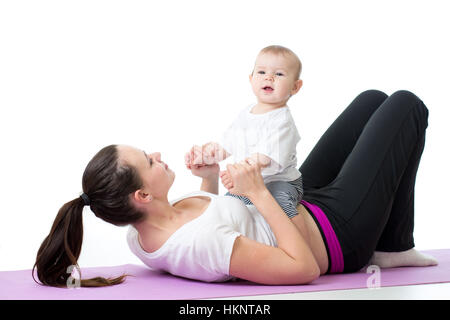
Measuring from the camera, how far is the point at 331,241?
294 centimetres

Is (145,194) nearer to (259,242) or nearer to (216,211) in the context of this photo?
(216,211)

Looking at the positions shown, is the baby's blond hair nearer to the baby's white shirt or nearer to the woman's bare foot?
the baby's white shirt

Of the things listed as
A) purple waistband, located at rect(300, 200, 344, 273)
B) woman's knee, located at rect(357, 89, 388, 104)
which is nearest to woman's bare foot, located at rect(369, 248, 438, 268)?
purple waistband, located at rect(300, 200, 344, 273)

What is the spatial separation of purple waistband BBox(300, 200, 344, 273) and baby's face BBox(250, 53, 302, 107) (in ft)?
1.70

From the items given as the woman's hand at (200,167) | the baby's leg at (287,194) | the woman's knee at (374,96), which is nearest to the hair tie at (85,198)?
the woman's hand at (200,167)

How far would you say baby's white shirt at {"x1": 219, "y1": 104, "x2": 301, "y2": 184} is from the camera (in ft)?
9.20

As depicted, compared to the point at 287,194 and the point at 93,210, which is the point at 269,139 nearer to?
the point at 287,194

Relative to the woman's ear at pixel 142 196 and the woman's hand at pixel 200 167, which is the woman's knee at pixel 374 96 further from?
the woman's ear at pixel 142 196

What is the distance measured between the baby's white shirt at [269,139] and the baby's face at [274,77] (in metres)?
0.07

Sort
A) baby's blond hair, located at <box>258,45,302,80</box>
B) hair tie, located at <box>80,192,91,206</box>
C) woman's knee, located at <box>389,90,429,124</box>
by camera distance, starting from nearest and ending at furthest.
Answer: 1. hair tie, located at <box>80,192,91,206</box>
2. baby's blond hair, located at <box>258,45,302,80</box>
3. woman's knee, located at <box>389,90,429,124</box>

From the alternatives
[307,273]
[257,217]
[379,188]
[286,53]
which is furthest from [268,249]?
[286,53]

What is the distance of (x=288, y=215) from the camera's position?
281 cm

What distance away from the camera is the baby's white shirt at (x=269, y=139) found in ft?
9.20
